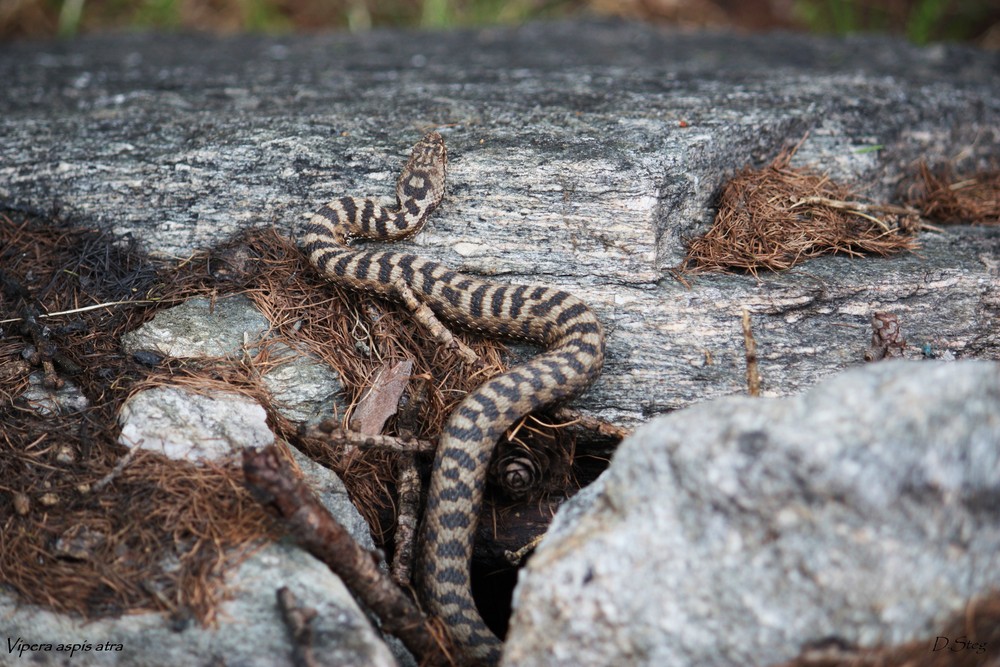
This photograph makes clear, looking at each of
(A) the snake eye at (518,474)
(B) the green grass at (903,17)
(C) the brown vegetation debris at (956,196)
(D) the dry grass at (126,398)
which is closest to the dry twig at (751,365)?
(D) the dry grass at (126,398)

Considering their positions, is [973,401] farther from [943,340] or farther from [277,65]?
[277,65]

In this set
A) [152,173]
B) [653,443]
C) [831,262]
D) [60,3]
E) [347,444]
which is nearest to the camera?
[653,443]

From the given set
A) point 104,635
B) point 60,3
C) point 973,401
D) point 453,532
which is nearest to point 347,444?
point 453,532

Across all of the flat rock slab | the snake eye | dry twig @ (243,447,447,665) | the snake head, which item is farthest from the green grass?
dry twig @ (243,447,447,665)

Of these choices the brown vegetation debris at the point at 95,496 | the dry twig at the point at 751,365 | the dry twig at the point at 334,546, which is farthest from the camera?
the dry twig at the point at 751,365

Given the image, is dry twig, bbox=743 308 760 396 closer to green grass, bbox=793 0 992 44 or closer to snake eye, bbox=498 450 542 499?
snake eye, bbox=498 450 542 499

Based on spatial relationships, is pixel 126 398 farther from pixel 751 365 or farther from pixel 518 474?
pixel 751 365

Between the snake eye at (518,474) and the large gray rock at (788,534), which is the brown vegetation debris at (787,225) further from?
the large gray rock at (788,534)
